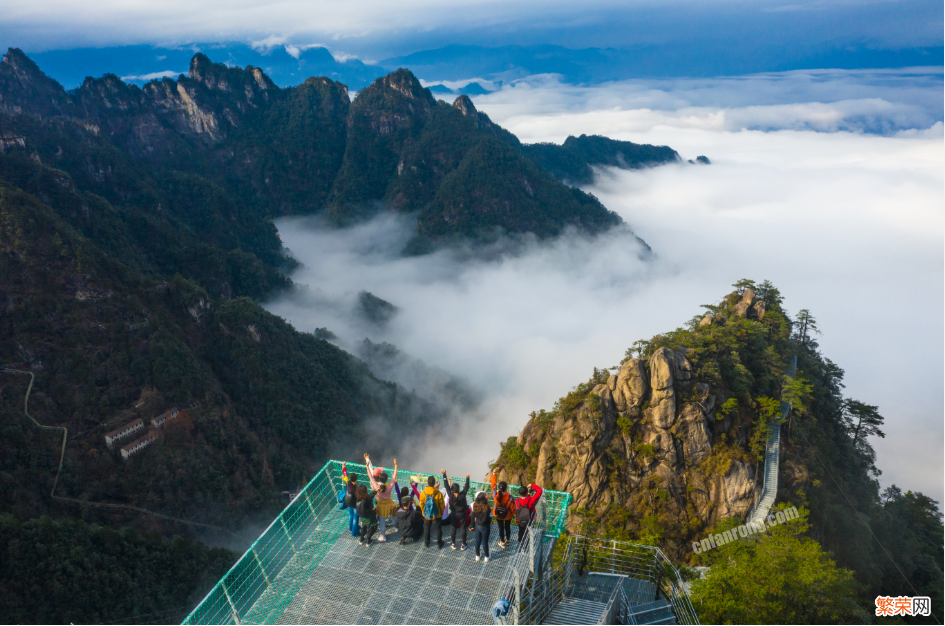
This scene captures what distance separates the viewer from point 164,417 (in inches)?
2746

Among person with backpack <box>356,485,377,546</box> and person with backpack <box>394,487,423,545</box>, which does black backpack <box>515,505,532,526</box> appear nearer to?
person with backpack <box>394,487,423,545</box>

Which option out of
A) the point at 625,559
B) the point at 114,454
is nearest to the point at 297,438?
the point at 114,454

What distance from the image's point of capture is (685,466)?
1548 inches

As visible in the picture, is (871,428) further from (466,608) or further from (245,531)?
(245,531)

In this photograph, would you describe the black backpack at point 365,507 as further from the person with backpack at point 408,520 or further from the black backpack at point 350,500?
the person with backpack at point 408,520

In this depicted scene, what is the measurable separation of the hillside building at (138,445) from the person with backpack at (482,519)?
59617mm

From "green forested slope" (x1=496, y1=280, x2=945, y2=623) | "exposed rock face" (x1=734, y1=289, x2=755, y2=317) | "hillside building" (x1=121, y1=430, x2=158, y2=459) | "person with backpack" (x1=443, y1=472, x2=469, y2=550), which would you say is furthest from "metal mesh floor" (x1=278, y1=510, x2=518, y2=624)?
"hillside building" (x1=121, y1=430, x2=158, y2=459)

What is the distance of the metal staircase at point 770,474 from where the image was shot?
3778 centimetres

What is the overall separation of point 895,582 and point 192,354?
260 ft

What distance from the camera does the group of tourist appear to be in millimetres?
18875

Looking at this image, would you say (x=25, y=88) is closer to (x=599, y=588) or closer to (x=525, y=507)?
(x=525, y=507)

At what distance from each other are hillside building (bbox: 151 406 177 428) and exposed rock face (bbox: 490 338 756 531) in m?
48.4

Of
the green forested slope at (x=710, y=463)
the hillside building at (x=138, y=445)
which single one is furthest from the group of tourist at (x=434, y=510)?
the hillside building at (x=138, y=445)

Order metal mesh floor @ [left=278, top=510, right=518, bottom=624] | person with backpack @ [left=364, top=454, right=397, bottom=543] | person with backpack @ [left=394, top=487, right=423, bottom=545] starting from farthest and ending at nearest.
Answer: person with backpack @ [left=364, top=454, right=397, bottom=543] → person with backpack @ [left=394, top=487, right=423, bottom=545] → metal mesh floor @ [left=278, top=510, right=518, bottom=624]
